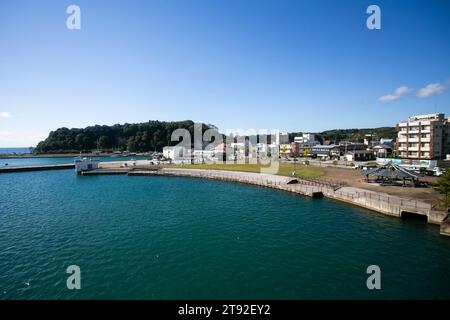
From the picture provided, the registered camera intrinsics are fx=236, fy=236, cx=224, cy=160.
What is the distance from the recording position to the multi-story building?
6266cm

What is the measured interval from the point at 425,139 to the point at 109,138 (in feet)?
619

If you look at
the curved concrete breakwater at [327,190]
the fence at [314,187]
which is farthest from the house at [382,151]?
the fence at [314,187]

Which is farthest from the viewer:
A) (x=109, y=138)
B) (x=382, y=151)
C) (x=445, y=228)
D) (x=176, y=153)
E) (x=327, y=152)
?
(x=109, y=138)

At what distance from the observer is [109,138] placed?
184500 mm

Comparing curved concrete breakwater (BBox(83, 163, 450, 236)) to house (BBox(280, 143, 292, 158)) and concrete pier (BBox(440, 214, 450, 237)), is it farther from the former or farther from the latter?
house (BBox(280, 143, 292, 158))

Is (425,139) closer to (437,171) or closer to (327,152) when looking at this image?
(437,171)

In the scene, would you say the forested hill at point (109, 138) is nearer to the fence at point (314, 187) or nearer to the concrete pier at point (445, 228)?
the fence at point (314, 187)

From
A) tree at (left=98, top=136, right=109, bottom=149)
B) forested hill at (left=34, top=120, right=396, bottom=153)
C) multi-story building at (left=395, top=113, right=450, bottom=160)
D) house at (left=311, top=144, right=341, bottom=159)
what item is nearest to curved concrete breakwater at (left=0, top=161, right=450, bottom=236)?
multi-story building at (left=395, top=113, right=450, bottom=160)

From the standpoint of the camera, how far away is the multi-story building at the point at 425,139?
62.7m

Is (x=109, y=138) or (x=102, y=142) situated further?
(x=109, y=138)

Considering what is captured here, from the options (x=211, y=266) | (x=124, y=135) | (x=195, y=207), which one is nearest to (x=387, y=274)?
(x=211, y=266)

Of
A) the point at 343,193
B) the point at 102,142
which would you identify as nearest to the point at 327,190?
the point at 343,193
